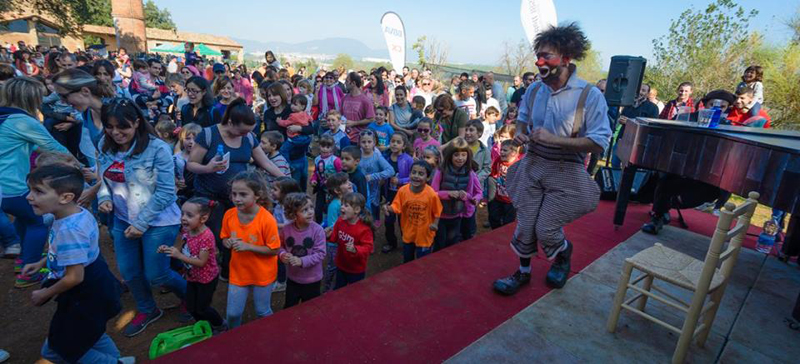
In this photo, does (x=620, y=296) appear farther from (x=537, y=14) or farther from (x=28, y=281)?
(x=537, y=14)

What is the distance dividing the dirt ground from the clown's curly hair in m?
3.21

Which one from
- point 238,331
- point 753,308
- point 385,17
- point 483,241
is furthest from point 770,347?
point 385,17

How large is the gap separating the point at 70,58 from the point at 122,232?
576cm

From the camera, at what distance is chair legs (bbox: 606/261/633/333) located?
228 centimetres

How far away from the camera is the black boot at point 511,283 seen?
112 inches

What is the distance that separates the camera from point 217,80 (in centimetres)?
589

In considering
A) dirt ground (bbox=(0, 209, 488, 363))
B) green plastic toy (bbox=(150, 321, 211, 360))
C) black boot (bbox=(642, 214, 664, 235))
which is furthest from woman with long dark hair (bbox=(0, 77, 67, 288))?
black boot (bbox=(642, 214, 664, 235))

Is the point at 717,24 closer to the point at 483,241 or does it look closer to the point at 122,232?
the point at 483,241

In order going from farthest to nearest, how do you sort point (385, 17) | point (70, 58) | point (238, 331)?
point (385, 17) < point (70, 58) < point (238, 331)

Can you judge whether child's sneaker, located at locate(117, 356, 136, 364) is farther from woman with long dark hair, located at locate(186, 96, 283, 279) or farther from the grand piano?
the grand piano

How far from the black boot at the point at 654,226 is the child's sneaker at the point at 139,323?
485 cm

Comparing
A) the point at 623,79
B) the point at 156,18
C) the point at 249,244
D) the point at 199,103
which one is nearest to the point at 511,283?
the point at 249,244

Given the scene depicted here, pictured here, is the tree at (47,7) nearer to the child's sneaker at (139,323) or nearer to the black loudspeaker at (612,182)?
the child's sneaker at (139,323)

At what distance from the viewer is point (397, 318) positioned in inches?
99.7
